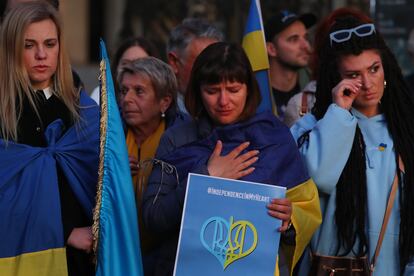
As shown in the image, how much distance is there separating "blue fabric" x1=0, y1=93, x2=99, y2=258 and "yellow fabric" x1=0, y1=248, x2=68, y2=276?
3 centimetres

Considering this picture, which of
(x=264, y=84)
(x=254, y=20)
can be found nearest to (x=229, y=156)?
(x=264, y=84)

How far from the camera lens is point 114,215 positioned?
423 centimetres

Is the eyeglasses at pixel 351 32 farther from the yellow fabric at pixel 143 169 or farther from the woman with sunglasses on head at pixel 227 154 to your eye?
the yellow fabric at pixel 143 169

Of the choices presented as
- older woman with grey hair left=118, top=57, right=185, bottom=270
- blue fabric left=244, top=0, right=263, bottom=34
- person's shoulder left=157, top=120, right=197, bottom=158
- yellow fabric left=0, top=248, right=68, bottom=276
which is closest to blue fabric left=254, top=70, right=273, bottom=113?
blue fabric left=244, top=0, right=263, bottom=34

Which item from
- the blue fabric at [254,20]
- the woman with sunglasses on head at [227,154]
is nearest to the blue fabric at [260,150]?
the woman with sunglasses on head at [227,154]

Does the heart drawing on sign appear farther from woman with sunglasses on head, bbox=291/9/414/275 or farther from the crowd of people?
woman with sunglasses on head, bbox=291/9/414/275

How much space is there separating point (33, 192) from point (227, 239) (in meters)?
0.87

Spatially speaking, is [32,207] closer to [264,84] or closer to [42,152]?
[42,152]

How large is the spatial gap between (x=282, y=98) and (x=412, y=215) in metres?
2.11

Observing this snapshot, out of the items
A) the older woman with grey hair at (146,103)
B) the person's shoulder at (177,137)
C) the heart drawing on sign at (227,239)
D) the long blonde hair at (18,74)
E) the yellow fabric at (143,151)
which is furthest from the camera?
the older woman with grey hair at (146,103)

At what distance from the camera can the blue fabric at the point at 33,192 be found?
428cm

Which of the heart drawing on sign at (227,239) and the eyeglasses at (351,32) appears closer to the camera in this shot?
the heart drawing on sign at (227,239)

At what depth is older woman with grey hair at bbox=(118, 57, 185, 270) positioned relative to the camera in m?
5.15

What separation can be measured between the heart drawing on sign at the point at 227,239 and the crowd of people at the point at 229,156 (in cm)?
14
